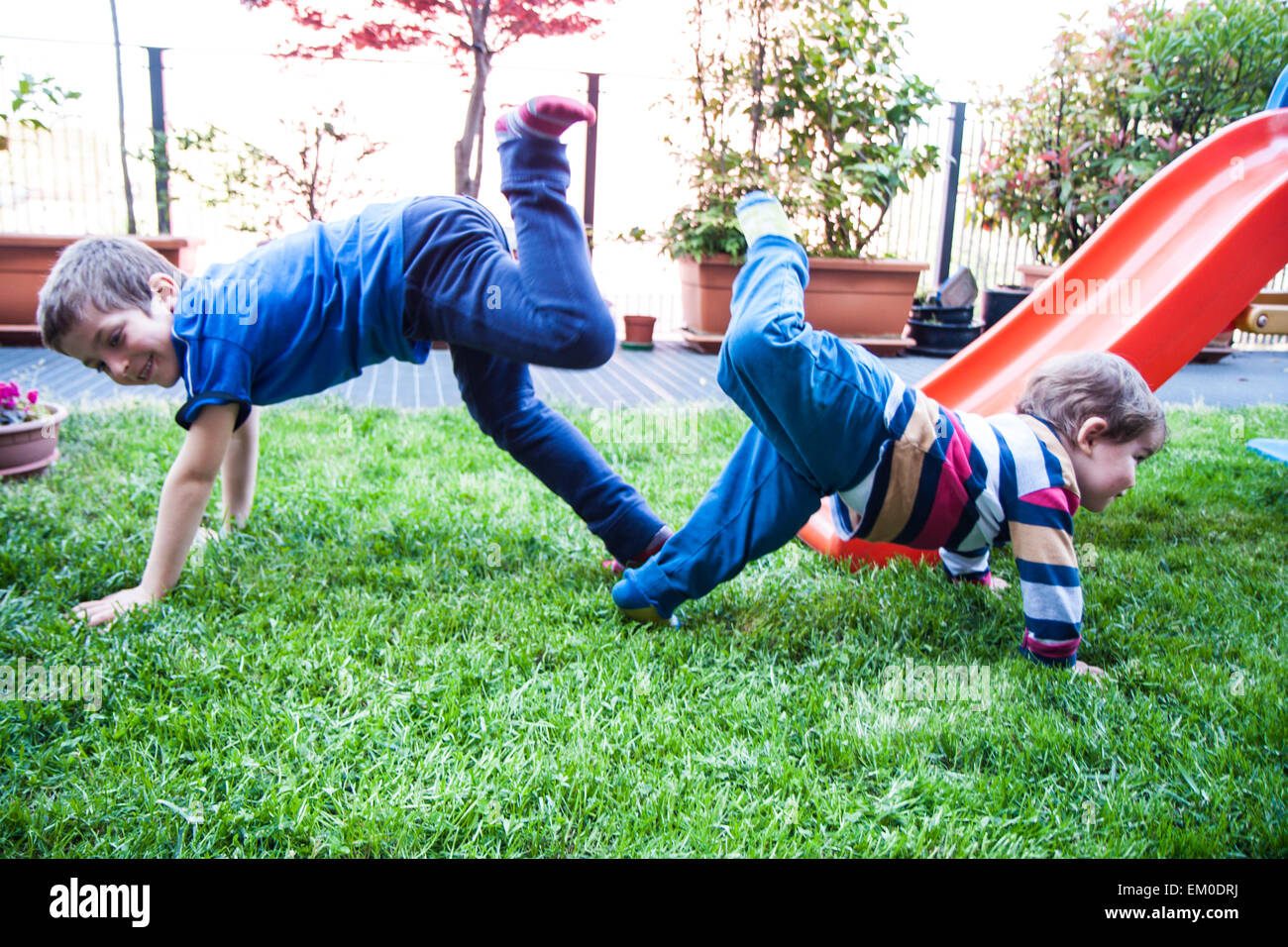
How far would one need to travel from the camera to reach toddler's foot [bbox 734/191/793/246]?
2004mm

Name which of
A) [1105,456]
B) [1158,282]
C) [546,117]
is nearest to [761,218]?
[546,117]

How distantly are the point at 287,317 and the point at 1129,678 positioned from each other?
1977 millimetres

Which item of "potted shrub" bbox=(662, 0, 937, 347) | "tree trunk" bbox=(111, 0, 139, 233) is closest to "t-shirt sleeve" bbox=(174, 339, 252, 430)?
"potted shrub" bbox=(662, 0, 937, 347)

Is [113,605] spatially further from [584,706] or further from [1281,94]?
[1281,94]

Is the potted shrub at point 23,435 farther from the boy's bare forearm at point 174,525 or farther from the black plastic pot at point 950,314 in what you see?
the black plastic pot at point 950,314

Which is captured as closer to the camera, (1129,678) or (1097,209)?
(1129,678)

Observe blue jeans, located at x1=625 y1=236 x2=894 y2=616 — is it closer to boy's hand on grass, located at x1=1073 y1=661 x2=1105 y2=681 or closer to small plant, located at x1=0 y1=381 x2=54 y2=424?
boy's hand on grass, located at x1=1073 y1=661 x2=1105 y2=681

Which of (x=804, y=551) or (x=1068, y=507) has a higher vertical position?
(x=1068, y=507)

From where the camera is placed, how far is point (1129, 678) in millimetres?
1808

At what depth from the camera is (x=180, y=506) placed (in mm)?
1987

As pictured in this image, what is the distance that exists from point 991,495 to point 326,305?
1.53m
